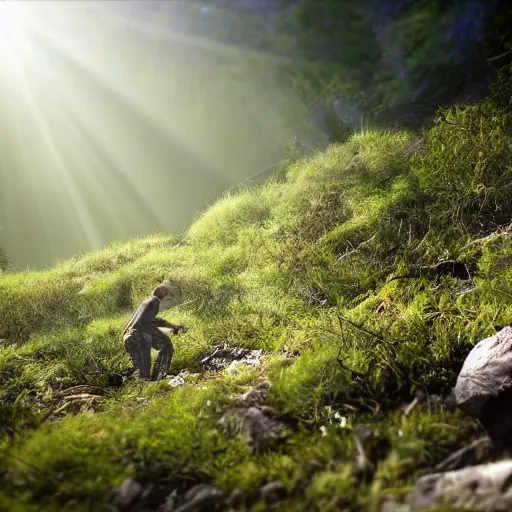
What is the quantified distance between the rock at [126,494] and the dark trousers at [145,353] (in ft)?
4.46

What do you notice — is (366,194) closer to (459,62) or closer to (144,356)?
(459,62)

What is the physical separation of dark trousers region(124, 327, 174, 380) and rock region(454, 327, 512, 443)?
2.25m

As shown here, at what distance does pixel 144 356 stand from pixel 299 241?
2353mm

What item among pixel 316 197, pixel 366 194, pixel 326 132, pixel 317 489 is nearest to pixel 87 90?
pixel 326 132

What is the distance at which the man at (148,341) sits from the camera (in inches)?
135

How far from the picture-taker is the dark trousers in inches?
134

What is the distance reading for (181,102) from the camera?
24.0 feet

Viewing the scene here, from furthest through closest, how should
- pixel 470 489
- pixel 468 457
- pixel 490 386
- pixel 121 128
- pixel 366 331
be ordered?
pixel 121 128 → pixel 366 331 → pixel 490 386 → pixel 468 457 → pixel 470 489

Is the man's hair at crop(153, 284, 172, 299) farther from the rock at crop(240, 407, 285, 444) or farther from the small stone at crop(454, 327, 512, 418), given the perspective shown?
the small stone at crop(454, 327, 512, 418)

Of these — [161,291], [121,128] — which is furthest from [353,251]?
[121,128]

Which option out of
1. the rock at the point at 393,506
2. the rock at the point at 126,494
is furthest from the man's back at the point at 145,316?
the rock at the point at 393,506

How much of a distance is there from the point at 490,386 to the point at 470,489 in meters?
0.68

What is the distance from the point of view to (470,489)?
1.63 meters

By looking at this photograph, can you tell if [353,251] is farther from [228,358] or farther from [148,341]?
[148,341]
